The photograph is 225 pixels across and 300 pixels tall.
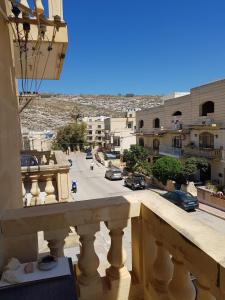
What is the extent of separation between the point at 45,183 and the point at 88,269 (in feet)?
12.7

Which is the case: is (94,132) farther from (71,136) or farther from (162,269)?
(162,269)

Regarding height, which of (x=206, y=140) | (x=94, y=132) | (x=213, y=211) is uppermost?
(x=94, y=132)

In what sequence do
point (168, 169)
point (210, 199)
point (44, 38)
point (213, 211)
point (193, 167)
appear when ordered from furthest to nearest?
1. point (168, 169)
2. point (193, 167)
3. point (210, 199)
4. point (213, 211)
5. point (44, 38)

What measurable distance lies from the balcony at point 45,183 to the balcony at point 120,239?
326cm

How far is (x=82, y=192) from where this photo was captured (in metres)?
23.8

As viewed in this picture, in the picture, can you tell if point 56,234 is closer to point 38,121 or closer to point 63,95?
point 38,121

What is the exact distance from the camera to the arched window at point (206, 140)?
79.5 ft

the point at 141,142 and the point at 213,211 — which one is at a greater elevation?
the point at 141,142

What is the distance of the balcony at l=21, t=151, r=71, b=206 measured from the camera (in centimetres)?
527

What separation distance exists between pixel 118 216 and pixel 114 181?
88.6 ft

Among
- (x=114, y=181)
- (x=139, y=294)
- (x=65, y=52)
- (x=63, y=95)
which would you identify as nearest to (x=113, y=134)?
(x=114, y=181)

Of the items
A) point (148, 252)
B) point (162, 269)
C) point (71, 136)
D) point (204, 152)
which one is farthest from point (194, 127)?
point (71, 136)

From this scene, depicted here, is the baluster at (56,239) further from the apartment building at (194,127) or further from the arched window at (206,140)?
the arched window at (206,140)

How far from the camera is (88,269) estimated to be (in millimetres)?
2041
